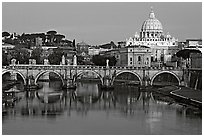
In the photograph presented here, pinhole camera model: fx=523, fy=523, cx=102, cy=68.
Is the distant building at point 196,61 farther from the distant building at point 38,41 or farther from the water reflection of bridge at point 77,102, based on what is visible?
the distant building at point 38,41

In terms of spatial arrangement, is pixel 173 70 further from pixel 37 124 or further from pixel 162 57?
pixel 162 57

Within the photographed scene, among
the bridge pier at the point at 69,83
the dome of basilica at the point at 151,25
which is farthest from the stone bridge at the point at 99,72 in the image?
the dome of basilica at the point at 151,25

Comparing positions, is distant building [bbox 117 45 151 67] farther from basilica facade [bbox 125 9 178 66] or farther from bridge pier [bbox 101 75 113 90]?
bridge pier [bbox 101 75 113 90]

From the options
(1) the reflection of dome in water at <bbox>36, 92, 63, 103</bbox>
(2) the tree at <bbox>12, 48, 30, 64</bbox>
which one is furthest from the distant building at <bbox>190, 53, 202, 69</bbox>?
(2) the tree at <bbox>12, 48, 30, 64</bbox>

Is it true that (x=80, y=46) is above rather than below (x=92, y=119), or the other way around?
above

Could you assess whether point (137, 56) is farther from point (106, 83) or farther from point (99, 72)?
point (106, 83)

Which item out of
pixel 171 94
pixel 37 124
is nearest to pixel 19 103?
pixel 37 124

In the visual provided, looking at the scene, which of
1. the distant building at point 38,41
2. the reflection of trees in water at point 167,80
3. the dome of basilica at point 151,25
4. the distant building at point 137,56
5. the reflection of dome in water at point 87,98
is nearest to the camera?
the reflection of dome in water at point 87,98
